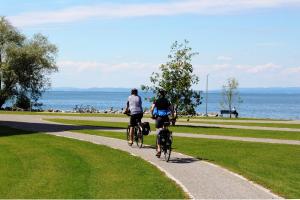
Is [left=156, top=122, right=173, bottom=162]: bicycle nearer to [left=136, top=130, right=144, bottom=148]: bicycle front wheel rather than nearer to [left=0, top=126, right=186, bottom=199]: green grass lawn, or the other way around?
[left=0, top=126, right=186, bottom=199]: green grass lawn

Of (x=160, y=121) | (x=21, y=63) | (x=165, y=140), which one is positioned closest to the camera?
(x=165, y=140)

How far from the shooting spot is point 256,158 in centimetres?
1738

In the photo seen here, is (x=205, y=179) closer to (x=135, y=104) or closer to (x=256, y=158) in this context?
(x=256, y=158)

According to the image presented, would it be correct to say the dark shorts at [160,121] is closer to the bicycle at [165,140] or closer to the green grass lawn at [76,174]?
the bicycle at [165,140]

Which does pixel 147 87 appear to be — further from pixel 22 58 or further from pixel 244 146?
pixel 22 58

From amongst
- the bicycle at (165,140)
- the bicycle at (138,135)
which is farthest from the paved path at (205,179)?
the bicycle at (138,135)

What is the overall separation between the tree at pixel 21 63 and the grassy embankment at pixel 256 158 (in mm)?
43426

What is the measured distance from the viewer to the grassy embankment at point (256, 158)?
41.4ft

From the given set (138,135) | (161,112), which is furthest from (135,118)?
(161,112)

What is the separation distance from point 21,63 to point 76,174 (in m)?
54.6

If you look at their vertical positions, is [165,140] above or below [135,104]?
below

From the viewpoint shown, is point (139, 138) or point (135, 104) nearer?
point (135, 104)

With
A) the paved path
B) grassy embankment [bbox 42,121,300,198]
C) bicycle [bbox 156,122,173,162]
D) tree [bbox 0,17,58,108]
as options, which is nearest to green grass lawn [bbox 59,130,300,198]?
grassy embankment [bbox 42,121,300,198]

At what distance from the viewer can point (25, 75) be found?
2603 inches
